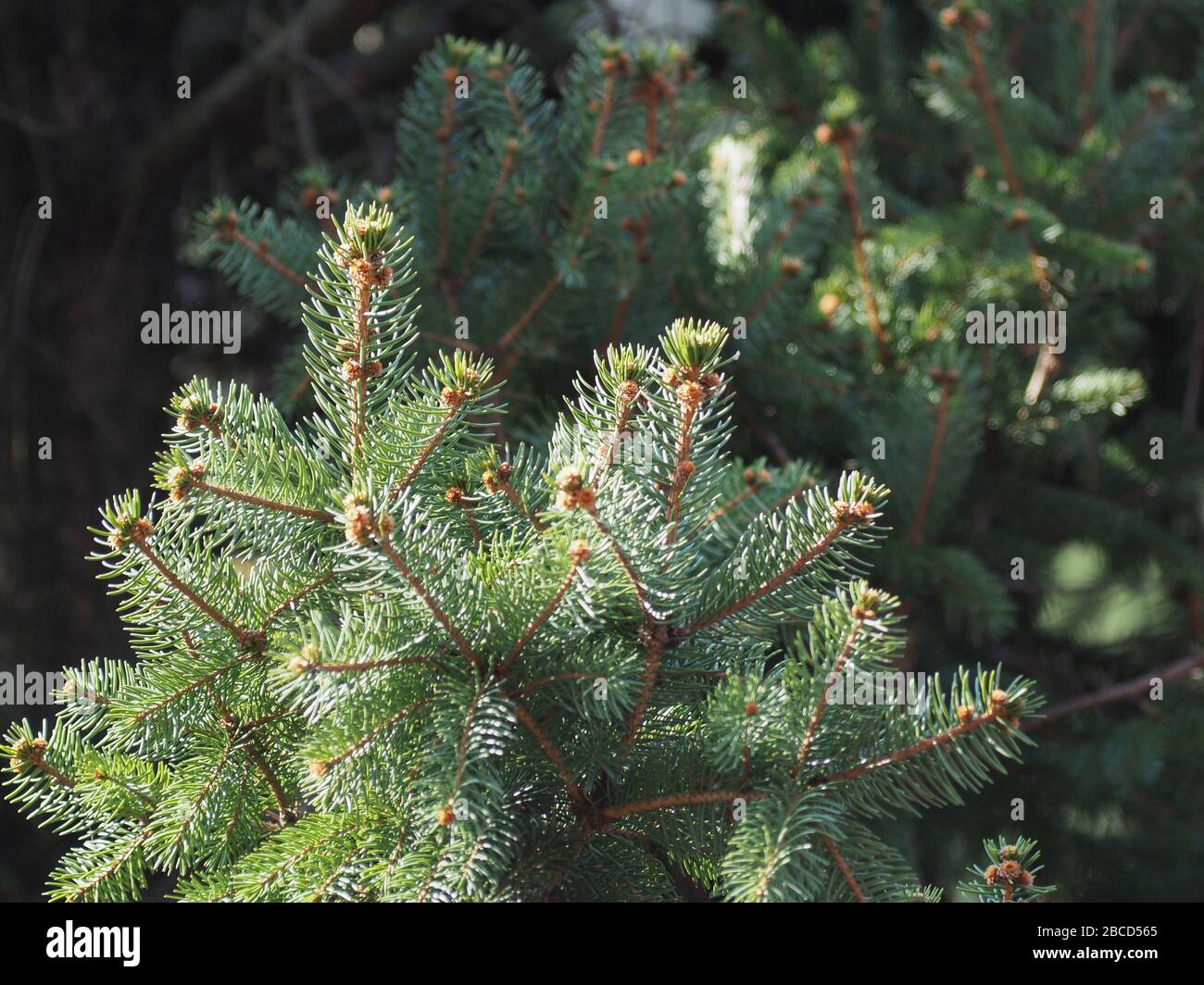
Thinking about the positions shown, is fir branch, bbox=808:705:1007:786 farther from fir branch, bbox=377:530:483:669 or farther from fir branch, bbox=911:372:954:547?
fir branch, bbox=911:372:954:547

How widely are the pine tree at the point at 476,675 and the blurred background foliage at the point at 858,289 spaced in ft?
0.98

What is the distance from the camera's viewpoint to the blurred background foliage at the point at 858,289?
1104mm

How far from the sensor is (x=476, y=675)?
0.55 m

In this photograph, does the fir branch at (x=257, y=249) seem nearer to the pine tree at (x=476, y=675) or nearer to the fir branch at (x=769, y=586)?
the pine tree at (x=476, y=675)

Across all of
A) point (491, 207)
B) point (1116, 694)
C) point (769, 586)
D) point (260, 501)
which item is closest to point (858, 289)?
point (491, 207)

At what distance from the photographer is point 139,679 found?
2.09ft

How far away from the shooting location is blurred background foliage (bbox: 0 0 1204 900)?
110 centimetres

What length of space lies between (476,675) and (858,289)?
0.71 meters

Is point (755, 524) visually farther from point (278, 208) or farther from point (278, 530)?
point (278, 208)

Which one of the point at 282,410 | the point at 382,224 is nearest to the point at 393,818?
the point at 382,224

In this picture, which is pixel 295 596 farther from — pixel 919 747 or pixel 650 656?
pixel 919 747

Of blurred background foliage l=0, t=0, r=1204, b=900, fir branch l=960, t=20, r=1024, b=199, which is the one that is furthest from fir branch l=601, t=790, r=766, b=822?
fir branch l=960, t=20, r=1024, b=199

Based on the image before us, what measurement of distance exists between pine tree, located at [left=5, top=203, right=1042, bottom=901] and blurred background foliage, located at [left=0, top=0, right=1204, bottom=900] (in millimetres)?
299

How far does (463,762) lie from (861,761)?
0.19 meters
